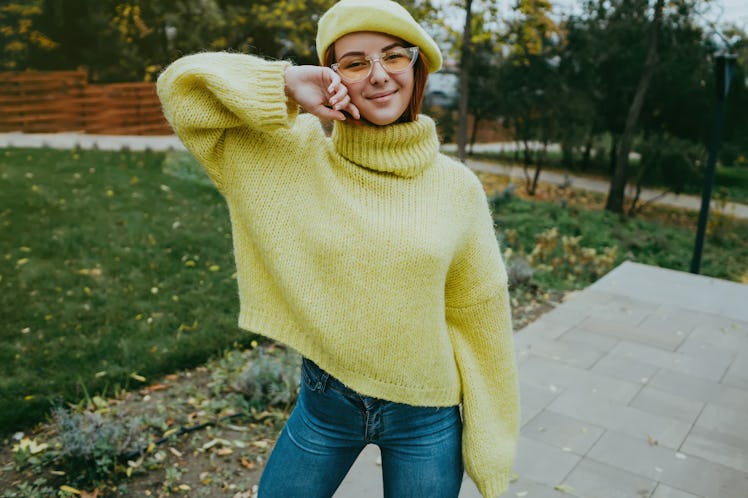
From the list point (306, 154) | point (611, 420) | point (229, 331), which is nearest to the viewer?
point (306, 154)

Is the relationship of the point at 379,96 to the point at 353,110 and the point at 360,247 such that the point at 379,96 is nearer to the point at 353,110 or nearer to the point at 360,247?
the point at 353,110

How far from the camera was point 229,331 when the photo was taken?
4438 mm

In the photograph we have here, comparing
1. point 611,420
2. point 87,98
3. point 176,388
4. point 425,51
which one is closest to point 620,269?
point 611,420

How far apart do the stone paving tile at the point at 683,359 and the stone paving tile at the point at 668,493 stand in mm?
1438

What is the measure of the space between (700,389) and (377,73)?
349 centimetres

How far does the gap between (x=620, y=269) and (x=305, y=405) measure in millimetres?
5580

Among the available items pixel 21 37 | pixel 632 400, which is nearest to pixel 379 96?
pixel 632 400

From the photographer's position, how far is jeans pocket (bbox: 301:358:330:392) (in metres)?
1.55

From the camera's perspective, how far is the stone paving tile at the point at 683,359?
430 cm

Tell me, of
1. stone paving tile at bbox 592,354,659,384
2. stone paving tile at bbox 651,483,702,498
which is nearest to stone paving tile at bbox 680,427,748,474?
stone paving tile at bbox 651,483,702,498

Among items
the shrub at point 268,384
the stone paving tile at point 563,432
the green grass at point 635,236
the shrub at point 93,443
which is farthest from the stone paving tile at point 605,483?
the green grass at point 635,236

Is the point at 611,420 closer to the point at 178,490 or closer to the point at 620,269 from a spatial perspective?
the point at 178,490

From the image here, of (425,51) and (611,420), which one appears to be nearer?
(425,51)

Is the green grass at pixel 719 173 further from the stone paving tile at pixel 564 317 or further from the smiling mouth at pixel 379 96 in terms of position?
the smiling mouth at pixel 379 96
